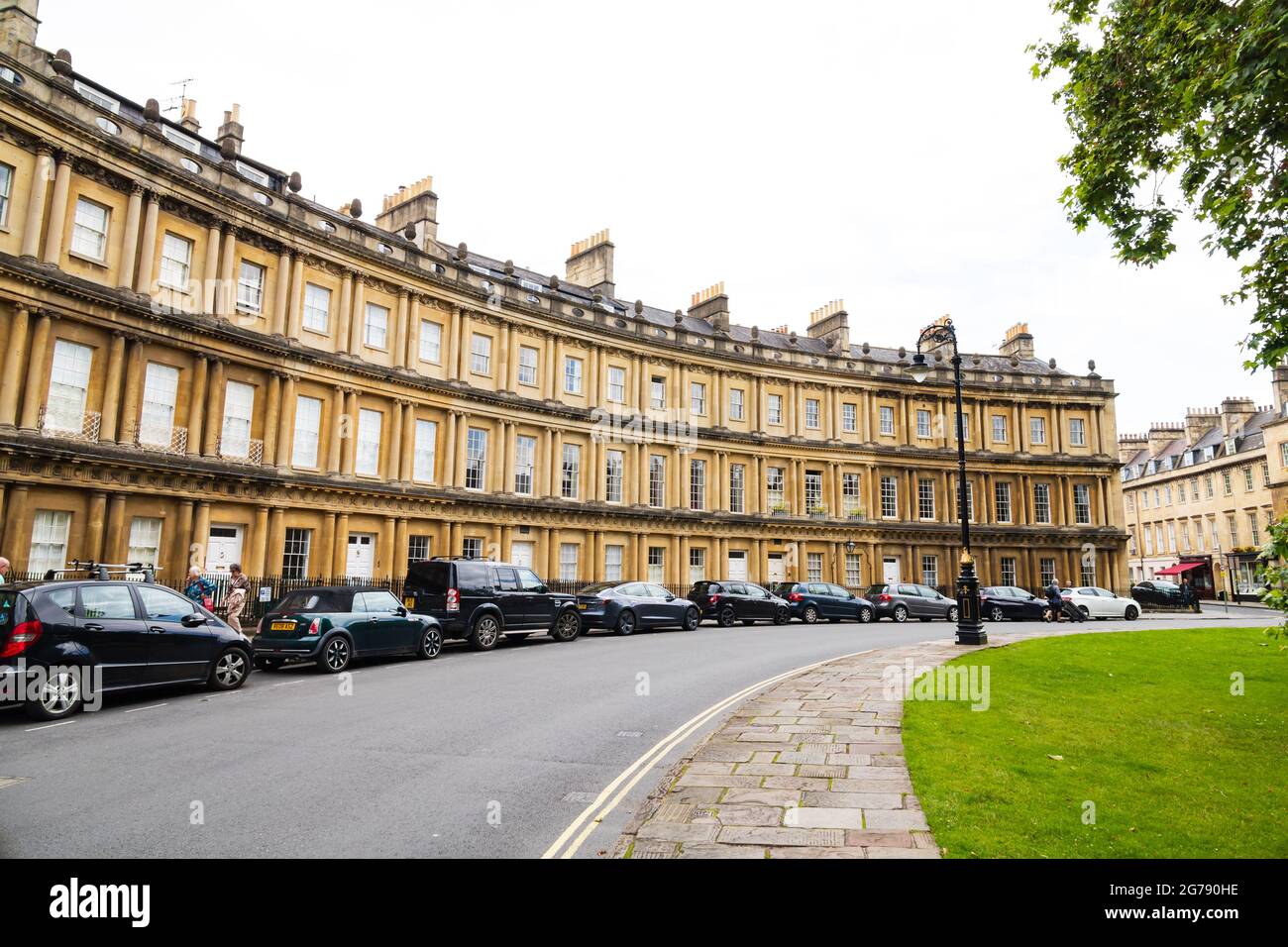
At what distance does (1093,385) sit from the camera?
46156 mm

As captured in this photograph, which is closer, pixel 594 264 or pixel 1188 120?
pixel 1188 120

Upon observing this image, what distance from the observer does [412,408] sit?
2762cm

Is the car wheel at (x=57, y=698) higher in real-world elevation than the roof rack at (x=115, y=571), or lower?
lower

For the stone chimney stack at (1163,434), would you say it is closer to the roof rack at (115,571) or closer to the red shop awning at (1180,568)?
the red shop awning at (1180,568)

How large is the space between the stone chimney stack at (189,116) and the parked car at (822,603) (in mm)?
26164

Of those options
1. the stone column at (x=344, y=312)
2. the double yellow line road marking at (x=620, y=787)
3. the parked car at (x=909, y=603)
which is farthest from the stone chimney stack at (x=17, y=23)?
the parked car at (x=909, y=603)

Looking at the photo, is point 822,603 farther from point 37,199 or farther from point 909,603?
point 37,199

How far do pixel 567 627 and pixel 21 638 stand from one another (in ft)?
41.4

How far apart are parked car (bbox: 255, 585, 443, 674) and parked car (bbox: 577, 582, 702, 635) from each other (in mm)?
6767

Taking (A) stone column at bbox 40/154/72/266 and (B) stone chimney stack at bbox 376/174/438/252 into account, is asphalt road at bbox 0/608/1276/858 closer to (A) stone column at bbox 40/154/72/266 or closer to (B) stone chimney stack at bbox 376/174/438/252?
(A) stone column at bbox 40/154/72/266

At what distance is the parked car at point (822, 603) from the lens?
95.8 feet

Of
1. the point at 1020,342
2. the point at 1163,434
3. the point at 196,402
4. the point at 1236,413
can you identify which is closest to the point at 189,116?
Result: the point at 196,402
